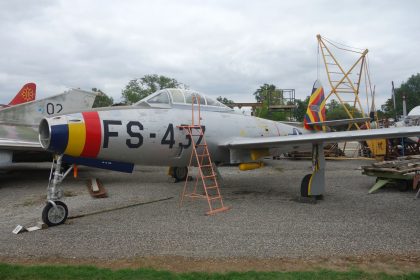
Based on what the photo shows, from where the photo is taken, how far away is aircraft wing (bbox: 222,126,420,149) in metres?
6.50

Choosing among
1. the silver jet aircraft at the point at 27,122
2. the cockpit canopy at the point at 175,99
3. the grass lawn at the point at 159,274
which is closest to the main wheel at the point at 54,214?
the grass lawn at the point at 159,274

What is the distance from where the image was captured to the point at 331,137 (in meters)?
7.30

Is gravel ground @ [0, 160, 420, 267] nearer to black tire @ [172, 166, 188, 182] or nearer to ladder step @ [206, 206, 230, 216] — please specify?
ladder step @ [206, 206, 230, 216]

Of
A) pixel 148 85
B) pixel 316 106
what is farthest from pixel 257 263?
pixel 148 85

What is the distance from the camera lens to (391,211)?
275 inches

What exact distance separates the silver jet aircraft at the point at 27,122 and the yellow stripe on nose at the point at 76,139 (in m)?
3.74

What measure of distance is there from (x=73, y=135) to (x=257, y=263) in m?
4.02

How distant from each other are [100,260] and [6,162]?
798 centimetres

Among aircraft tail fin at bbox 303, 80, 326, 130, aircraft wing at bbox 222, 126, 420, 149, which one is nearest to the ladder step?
aircraft wing at bbox 222, 126, 420, 149

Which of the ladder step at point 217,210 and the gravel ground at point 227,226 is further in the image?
the ladder step at point 217,210

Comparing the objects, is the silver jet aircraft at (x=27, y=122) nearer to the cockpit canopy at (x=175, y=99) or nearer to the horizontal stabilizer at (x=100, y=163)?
the cockpit canopy at (x=175, y=99)

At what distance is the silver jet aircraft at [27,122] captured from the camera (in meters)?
10.5

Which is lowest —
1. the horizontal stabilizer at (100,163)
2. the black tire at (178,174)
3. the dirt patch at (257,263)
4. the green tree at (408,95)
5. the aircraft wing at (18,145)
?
the dirt patch at (257,263)

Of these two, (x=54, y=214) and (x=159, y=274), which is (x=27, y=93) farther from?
(x=159, y=274)
